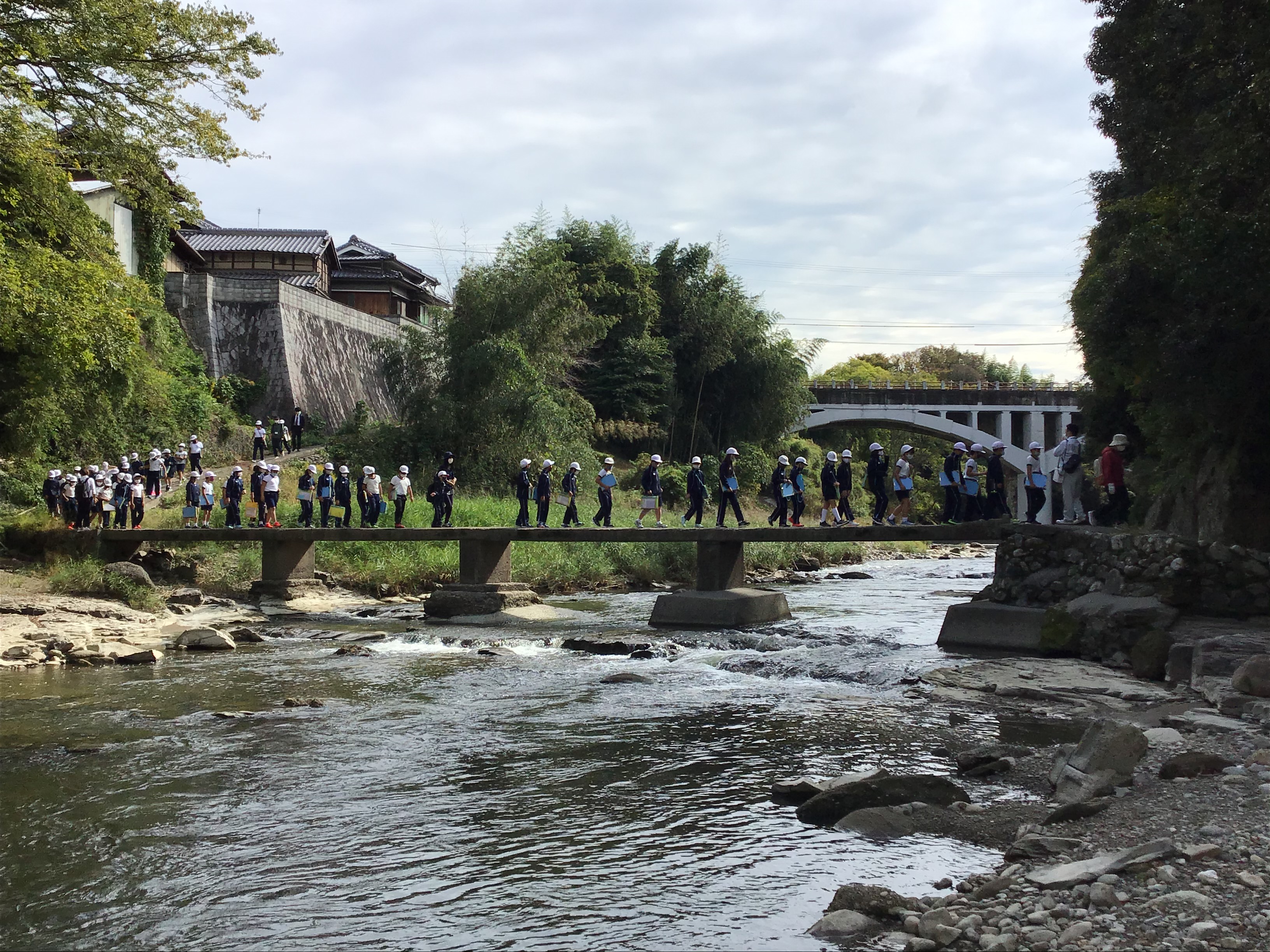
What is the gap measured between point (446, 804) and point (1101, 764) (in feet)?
18.4

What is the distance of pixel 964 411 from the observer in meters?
58.6

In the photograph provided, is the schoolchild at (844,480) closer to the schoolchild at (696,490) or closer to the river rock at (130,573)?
the schoolchild at (696,490)

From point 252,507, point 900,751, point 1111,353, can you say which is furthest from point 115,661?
point 1111,353

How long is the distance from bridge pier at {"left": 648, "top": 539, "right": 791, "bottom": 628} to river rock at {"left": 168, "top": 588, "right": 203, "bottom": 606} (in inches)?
415

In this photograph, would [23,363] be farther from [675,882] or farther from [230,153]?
[675,882]

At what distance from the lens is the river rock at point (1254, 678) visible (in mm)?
11305

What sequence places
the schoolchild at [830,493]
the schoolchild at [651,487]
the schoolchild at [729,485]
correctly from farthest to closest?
the schoolchild at [651,487] → the schoolchild at [729,485] → the schoolchild at [830,493]

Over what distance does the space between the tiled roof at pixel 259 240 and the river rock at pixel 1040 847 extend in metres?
48.0

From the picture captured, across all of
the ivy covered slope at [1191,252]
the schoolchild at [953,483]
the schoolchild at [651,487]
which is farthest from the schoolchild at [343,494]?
the ivy covered slope at [1191,252]

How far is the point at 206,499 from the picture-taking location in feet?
92.1

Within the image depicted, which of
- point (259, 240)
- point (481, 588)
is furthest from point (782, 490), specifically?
point (259, 240)

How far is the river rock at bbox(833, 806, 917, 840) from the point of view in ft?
27.8

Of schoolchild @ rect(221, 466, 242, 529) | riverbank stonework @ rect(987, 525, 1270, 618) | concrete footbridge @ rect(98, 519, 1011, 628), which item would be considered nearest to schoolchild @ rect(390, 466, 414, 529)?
concrete footbridge @ rect(98, 519, 1011, 628)

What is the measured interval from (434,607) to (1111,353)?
1492 cm
